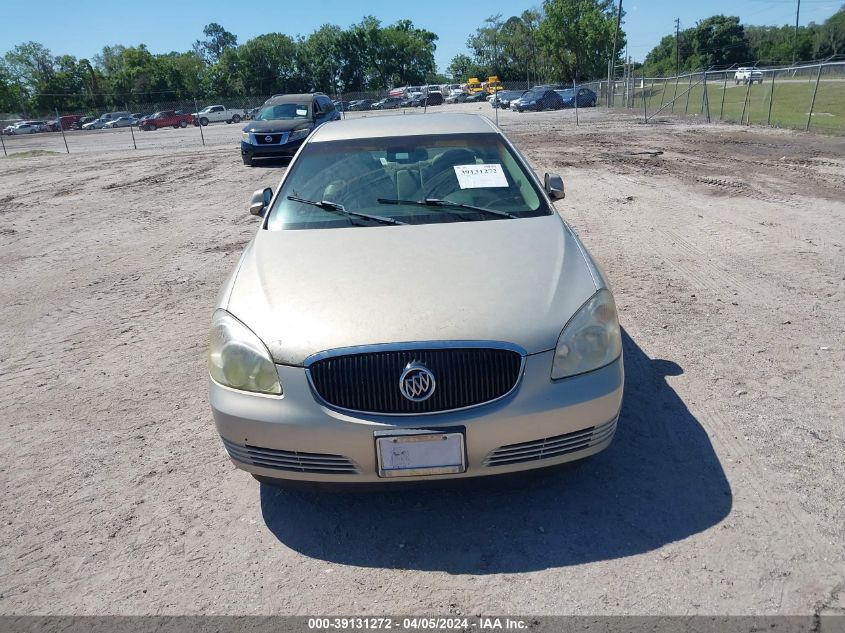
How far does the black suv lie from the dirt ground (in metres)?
9.80

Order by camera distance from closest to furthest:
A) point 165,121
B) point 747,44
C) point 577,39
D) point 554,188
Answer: point 554,188 < point 165,121 < point 577,39 < point 747,44

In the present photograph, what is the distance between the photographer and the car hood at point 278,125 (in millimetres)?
16141

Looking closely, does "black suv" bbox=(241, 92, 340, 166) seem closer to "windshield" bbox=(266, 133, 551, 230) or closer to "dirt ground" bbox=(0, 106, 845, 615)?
"dirt ground" bbox=(0, 106, 845, 615)

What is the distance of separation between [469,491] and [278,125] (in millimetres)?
14821

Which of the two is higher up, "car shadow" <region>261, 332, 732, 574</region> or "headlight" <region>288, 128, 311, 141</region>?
"headlight" <region>288, 128, 311, 141</region>

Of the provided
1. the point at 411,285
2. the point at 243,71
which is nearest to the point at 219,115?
the point at 243,71

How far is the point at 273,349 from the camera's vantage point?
2.77 metres

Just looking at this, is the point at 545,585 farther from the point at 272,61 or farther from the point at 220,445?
the point at 272,61

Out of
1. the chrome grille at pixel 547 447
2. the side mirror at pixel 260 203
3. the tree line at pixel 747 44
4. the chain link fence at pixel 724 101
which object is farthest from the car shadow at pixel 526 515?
the tree line at pixel 747 44

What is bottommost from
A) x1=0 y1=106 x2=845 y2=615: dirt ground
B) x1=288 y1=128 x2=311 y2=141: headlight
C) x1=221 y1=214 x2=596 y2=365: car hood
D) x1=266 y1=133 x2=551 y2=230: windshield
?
x1=0 y1=106 x2=845 y2=615: dirt ground

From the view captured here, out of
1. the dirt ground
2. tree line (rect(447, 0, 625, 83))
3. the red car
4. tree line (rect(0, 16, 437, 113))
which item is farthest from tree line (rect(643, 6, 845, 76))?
the dirt ground

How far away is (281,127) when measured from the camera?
16.2 metres

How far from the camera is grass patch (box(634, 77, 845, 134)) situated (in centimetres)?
2177

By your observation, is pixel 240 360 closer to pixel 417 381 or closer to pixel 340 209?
pixel 417 381
